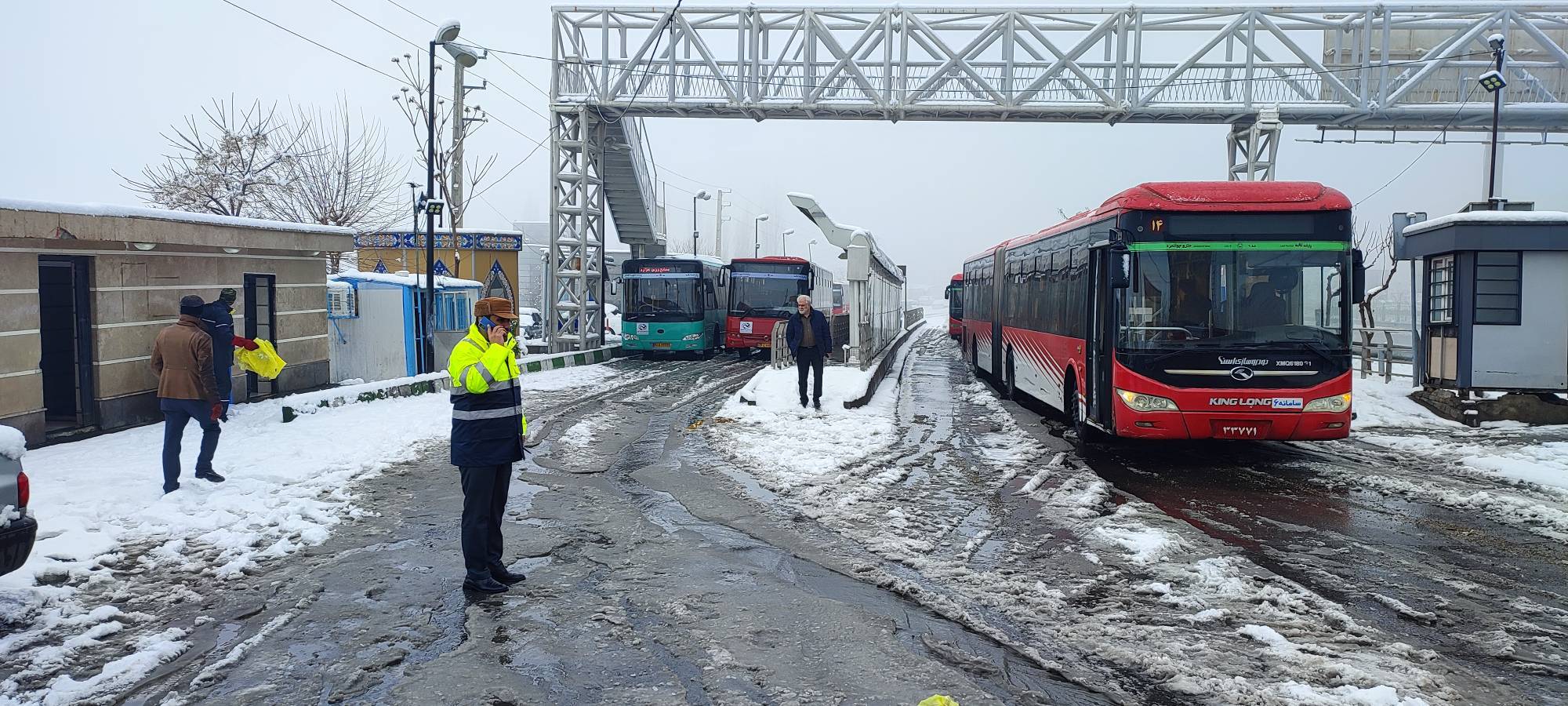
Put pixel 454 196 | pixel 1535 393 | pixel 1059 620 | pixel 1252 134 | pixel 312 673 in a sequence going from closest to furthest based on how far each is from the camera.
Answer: pixel 312 673, pixel 1059 620, pixel 1535 393, pixel 1252 134, pixel 454 196

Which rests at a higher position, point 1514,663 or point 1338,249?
point 1338,249

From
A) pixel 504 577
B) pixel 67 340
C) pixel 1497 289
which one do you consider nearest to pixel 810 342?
pixel 504 577

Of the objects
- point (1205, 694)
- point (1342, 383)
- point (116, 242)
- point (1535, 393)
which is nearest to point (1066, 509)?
point (1342, 383)

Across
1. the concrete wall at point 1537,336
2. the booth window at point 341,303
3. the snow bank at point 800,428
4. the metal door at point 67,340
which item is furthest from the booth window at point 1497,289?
the metal door at point 67,340

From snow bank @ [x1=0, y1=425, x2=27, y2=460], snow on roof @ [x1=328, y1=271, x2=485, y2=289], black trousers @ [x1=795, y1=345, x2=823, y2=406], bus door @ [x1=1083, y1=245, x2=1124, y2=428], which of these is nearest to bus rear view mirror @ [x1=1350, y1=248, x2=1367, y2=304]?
bus door @ [x1=1083, y1=245, x2=1124, y2=428]

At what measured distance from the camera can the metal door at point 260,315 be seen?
16547 millimetres

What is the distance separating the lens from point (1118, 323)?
10.8 m

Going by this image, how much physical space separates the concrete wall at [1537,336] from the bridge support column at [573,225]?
21338 millimetres

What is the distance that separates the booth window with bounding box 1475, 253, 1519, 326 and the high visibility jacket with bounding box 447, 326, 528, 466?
14928 mm

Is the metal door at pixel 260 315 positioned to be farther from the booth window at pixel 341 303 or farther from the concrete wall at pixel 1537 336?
the concrete wall at pixel 1537 336

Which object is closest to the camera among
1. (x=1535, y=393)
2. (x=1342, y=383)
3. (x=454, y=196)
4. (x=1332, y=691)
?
(x=1332, y=691)

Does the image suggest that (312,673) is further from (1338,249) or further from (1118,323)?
(1338,249)

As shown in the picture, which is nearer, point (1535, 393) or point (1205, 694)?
point (1205, 694)

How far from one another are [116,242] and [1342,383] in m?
14.9
